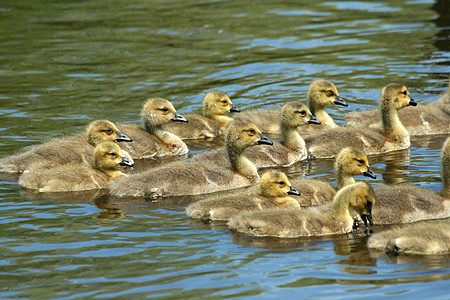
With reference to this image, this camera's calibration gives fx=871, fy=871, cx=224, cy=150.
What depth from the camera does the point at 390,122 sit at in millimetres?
13336

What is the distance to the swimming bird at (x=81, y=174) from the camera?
429 inches

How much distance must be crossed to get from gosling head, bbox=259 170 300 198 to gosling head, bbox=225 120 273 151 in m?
1.54

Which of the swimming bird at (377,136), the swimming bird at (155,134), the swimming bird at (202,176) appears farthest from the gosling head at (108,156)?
the swimming bird at (377,136)

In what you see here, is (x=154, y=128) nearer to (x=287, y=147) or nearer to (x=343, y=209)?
(x=287, y=147)

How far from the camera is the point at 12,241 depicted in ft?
29.0

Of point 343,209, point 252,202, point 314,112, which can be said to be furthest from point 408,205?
point 314,112

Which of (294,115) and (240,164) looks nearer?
(240,164)

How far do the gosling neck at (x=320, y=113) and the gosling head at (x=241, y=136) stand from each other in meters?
2.99

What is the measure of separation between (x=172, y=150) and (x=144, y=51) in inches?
260

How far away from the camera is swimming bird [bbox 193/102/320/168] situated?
12.5 meters

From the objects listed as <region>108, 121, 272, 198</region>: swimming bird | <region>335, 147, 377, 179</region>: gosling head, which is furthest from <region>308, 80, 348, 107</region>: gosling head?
<region>335, 147, 377, 179</region>: gosling head

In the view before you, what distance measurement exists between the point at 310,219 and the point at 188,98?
754 cm

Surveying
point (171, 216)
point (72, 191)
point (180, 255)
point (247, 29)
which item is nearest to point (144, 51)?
point (247, 29)

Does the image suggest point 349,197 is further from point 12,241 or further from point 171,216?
point 12,241
